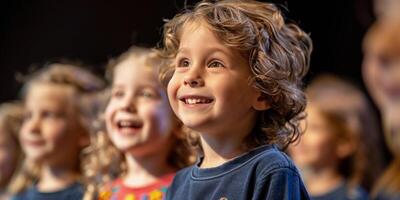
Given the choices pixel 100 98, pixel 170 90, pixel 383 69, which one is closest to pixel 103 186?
pixel 100 98

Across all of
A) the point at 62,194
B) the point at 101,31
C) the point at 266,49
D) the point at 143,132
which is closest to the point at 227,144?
the point at 266,49

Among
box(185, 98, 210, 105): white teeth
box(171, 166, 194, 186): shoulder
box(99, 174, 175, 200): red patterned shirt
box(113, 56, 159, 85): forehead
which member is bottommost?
box(99, 174, 175, 200): red patterned shirt

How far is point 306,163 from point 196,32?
1.71 metres

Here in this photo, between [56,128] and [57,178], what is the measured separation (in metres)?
0.21

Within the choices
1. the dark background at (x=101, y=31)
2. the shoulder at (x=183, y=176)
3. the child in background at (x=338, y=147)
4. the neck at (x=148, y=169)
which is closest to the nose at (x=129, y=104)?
the neck at (x=148, y=169)

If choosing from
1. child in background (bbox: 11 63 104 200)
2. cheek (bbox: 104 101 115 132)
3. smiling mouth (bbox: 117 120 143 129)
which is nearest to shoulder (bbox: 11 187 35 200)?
child in background (bbox: 11 63 104 200)

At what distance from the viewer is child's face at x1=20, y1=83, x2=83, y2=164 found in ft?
9.27

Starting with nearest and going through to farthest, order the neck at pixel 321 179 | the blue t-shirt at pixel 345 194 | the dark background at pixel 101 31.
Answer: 1. the blue t-shirt at pixel 345 194
2. the neck at pixel 321 179
3. the dark background at pixel 101 31

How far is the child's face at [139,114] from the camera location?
2.25 m

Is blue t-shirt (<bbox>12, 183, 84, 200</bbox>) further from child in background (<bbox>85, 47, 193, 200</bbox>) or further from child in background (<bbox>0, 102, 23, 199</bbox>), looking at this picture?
child in background (<bbox>0, 102, 23, 199</bbox>)

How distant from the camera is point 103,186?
242 centimetres

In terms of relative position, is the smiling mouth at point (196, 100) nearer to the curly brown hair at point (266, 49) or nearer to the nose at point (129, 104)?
the curly brown hair at point (266, 49)

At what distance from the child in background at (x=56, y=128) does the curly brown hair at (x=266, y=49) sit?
119cm

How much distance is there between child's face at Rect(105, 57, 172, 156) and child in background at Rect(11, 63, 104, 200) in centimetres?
57
